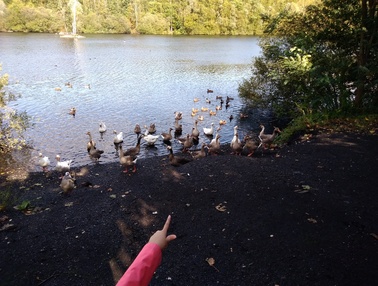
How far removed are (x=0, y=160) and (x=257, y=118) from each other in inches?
730

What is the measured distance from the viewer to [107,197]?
33.6 feet

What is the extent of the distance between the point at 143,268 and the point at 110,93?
3174 cm

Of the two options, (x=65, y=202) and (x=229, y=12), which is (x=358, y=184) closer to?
(x=65, y=202)

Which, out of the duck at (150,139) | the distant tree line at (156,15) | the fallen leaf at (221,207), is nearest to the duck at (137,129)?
the duck at (150,139)

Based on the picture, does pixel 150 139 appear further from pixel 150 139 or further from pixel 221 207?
pixel 221 207

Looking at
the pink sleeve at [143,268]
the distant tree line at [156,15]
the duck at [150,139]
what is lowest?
the duck at [150,139]

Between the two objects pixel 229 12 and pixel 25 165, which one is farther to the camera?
pixel 229 12

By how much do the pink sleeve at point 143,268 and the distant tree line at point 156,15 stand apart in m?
121

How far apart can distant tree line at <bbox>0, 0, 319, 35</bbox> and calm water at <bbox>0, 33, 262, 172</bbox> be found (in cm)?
6101

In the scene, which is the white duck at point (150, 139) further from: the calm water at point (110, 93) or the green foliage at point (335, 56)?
the green foliage at point (335, 56)

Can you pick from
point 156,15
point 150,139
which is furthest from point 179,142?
point 156,15

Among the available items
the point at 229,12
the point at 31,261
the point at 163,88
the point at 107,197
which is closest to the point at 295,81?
the point at 107,197

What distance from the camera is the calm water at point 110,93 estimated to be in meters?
20.6

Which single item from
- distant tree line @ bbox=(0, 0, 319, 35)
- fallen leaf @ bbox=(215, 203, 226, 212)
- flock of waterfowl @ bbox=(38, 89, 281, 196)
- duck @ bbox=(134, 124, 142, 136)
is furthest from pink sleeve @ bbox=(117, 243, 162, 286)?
distant tree line @ bbox=(0, 0, 319, 35)
